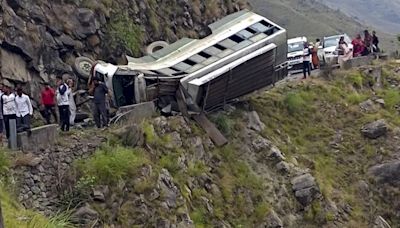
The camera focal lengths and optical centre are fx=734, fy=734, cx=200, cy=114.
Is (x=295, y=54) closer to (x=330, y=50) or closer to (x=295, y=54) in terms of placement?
(x=295, y=54)

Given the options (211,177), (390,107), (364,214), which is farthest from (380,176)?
(211,177)

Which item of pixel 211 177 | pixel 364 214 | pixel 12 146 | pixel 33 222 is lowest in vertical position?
pixel 364 214

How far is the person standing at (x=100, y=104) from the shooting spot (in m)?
13.7

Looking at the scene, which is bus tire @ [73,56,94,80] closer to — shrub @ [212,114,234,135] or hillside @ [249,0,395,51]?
shrub @ [212,114,234,135]

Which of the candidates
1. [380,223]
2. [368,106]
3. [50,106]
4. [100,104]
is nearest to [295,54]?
[368,106]

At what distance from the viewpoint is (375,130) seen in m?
17.3

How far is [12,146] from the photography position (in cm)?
1198

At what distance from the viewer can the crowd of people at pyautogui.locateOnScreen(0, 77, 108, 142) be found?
40.8ft

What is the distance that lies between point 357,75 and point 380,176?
4.57 m

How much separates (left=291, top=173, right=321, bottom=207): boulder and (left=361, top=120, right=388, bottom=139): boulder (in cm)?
306

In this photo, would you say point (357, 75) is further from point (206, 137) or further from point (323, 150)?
point (206, 137)

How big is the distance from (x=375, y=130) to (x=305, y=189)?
3.52 metres

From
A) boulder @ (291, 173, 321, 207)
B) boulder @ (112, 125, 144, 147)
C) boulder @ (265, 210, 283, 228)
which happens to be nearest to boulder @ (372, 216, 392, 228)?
boulder @ (291, 173, 321, 207)

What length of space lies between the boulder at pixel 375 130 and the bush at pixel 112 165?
22.3ft
